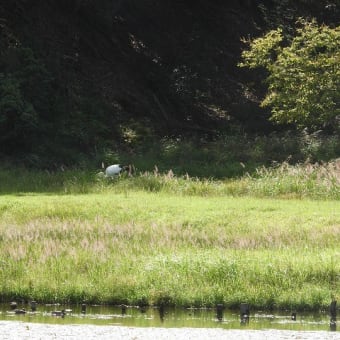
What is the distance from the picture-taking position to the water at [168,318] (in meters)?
16.5

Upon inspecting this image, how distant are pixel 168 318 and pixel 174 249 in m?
3.61

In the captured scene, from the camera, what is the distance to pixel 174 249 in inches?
818

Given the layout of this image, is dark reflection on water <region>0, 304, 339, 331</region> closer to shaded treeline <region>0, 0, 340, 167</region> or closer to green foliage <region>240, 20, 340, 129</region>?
shaded treeline <region>0, 0, 340, 167</region>

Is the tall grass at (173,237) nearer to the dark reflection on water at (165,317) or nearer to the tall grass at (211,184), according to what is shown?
the tall grass at (211,184)

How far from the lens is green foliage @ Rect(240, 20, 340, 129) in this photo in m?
38.6

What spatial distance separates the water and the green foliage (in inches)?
849

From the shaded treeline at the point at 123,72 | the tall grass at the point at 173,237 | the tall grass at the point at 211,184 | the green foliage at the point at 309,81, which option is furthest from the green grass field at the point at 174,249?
the shaded treeline at the point at 123,72

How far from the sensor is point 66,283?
61.4ft

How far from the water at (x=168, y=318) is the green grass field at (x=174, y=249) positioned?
0.29 meters

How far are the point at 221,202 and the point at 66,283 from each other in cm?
987

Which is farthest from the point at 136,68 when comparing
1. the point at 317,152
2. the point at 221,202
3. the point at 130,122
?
the point at 221,202

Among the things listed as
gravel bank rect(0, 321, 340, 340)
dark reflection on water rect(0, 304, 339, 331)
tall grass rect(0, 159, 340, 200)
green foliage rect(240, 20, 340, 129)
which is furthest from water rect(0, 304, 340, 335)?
green foliage rect(240, 20, 340, 129)

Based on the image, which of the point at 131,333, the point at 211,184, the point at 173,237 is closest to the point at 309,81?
the point at 211,184

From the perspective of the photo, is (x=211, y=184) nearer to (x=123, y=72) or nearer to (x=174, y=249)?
(x=174, y=249)
